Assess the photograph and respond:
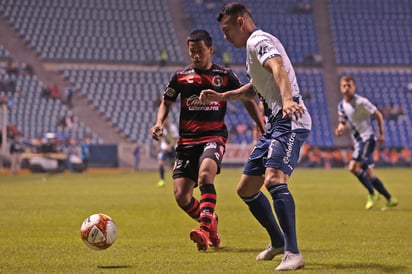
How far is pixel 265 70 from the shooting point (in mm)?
7574

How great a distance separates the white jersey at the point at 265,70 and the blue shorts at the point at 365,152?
9.11 meters

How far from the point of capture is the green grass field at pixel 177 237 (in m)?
7.61

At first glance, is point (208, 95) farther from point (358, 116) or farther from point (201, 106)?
point (358, 116)

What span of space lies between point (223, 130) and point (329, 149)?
36427mm

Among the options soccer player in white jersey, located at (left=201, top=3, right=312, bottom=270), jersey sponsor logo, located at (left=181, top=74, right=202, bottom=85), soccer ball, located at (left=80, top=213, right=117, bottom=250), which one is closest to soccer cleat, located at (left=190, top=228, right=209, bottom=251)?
soccer player in white jersey, located at (left=201, top=3, right=312, bottom=270)

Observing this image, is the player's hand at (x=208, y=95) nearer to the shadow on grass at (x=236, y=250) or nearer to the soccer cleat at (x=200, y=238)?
the soccer cleat at (x=200, y=238)

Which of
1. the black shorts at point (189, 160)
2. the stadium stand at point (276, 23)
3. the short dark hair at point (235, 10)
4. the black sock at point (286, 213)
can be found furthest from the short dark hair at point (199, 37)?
the stadium stand at point (276, 23)

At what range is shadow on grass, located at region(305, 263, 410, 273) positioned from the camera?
23.5 feet

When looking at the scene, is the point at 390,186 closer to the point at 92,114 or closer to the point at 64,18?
the point at 92,114

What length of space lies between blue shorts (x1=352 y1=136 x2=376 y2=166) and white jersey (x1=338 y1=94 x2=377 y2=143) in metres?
0.09

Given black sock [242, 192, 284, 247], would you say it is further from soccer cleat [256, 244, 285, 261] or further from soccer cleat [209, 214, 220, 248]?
soccer cleat [209, 214, 220, 248]

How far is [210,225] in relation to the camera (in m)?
9.00

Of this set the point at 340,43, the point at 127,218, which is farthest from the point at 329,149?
the point at 127,218

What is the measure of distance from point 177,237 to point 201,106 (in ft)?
6.08
